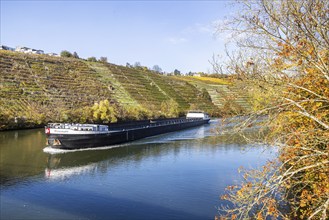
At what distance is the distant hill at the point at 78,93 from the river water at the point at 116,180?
12394 millimetres

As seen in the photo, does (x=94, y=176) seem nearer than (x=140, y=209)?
No

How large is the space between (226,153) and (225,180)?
1009 cm

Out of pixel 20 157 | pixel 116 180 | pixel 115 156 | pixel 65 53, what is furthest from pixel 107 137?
pixel 65 53

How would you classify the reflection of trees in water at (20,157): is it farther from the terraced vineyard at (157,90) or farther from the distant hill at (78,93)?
the terraced vineyard at (157,90)

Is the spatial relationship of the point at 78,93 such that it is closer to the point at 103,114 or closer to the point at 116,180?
the point at 103,114

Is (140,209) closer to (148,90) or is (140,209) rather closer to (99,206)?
(99,206)

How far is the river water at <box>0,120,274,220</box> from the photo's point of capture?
14.4 metres

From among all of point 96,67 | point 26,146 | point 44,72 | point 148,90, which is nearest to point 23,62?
point 44,72

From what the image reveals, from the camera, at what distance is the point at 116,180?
19703mm

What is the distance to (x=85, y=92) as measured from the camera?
224 feet

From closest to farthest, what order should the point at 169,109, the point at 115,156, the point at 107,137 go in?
the point at 115,156 < the point at 107,137 < the point at 169,109

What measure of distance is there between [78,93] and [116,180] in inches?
1954

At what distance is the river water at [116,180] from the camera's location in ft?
47.2

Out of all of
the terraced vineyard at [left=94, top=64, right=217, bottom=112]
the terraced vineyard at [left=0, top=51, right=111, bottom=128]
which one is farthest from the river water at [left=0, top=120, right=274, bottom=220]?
the terraced vineyard at [left=94, top=64, right=217, bottom=112]
